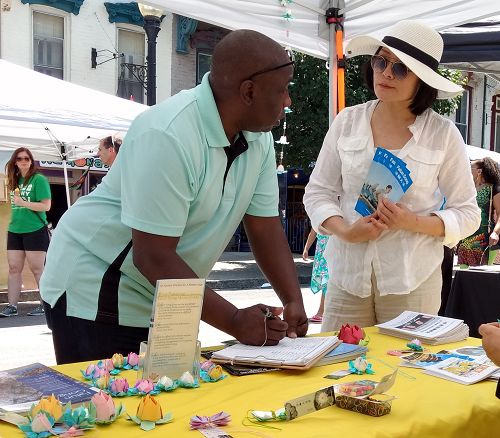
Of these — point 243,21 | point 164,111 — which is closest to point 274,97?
point 164,111

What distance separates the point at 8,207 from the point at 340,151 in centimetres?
607

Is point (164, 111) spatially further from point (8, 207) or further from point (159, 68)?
point (159, 68)

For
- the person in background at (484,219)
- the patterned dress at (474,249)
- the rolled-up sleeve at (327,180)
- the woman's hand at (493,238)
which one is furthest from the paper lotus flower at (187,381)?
the woman's hand at (493,238)

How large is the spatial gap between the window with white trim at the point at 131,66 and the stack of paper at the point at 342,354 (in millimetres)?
13561

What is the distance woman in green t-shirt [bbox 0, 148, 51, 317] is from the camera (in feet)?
21.8

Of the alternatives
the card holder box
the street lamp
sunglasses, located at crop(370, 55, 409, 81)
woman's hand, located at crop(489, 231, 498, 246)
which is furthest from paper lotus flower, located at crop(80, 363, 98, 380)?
the street lamp

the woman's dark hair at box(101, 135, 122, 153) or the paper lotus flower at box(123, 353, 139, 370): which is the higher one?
the woman's dark hair at box(101, 135, 122, 153)

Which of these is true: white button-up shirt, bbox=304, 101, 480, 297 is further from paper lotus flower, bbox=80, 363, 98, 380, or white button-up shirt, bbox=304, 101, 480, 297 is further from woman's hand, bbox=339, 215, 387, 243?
paper lotus flower, bbox=80, 363, 98, 380

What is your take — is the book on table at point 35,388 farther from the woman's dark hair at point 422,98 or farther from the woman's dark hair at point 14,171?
the woman's dark hair at point 14,171

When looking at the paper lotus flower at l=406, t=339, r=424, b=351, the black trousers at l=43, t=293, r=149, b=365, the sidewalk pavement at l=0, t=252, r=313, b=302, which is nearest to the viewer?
the black trousers at l=43, t=293, r=149, b=365

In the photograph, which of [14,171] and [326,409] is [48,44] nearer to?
[14,171]

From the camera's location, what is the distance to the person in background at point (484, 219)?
6.42 m

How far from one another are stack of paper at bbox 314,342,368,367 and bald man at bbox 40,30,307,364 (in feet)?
0.40

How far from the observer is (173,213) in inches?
65.8
